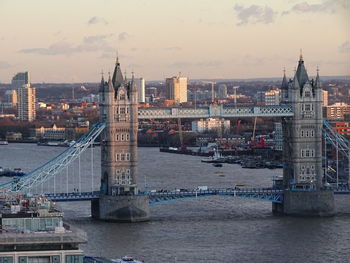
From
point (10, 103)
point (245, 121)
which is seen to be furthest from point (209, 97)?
point (245, 121)

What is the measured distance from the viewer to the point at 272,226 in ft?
115

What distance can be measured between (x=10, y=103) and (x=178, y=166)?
293 ft

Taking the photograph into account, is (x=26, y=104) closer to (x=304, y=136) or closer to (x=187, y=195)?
(x=304, y=136)

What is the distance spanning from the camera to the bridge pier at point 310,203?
37.0m

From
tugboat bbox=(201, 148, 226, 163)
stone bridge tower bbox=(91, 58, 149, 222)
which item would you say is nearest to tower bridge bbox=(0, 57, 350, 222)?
stone bridge tower bbox=(91, 58, 149, 222)

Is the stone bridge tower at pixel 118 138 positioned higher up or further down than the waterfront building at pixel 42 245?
higher up

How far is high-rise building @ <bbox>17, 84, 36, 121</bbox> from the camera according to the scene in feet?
387

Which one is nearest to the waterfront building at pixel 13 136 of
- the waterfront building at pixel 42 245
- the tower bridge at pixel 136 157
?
the tower bridge at pixel 136 157

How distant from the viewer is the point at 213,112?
3909 cm

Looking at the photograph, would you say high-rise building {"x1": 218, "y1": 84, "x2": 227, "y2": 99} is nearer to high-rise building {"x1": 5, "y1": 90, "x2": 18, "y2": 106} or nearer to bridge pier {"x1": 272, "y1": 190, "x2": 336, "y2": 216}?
high-rise building {"x1": 5, "y1": 90, "x2": 18, "y2": 106}

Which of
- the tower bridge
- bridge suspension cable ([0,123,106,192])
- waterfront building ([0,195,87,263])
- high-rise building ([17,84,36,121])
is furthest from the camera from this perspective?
high-rise building ([17,84,36,121])

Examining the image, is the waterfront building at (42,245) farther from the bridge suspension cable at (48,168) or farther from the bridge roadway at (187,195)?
the bridge suspension cable at (48,168)

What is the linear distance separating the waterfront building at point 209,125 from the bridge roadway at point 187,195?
1926 inches

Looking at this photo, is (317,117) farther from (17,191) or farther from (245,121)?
(245,121)
